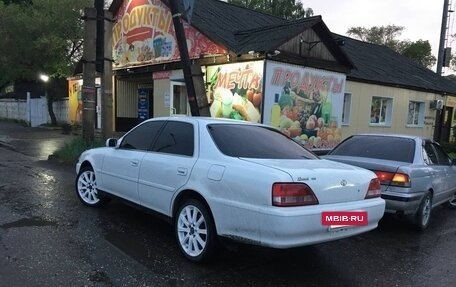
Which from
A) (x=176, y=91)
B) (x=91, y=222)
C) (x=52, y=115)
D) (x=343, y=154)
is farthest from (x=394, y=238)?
(x=52, y=115)

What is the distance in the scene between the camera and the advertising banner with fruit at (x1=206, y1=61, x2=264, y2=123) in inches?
473

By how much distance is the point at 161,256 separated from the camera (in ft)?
14.7

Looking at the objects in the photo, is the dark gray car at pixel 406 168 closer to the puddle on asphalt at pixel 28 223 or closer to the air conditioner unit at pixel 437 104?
the puddle on asphalt at pixel 28 223

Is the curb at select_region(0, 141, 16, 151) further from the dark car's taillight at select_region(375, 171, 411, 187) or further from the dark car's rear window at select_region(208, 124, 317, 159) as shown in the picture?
the dark car's taillight at select_region(375, 171, 411, 187)

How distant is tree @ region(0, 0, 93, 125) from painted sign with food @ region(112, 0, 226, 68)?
13.7 ft

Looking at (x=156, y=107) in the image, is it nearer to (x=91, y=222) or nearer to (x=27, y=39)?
(x=27, y=39)

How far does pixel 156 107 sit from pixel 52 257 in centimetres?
1179

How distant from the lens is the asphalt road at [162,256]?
13.0 ft

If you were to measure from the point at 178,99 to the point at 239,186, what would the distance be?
12063 millimetres

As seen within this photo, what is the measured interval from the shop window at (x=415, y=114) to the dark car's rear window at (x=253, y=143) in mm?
16654

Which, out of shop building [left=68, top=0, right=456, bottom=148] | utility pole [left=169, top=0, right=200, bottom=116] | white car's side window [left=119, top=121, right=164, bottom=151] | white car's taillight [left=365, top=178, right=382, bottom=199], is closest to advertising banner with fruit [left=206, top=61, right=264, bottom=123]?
shop building [left=68, top=0, right=456, bottom=148]

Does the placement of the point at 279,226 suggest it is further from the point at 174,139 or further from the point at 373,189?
the point at 174,139

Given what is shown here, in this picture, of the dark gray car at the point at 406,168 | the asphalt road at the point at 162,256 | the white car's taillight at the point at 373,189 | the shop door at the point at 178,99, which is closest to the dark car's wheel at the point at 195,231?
the asphalt road at the point at 162,256

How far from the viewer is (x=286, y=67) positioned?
487 inches
